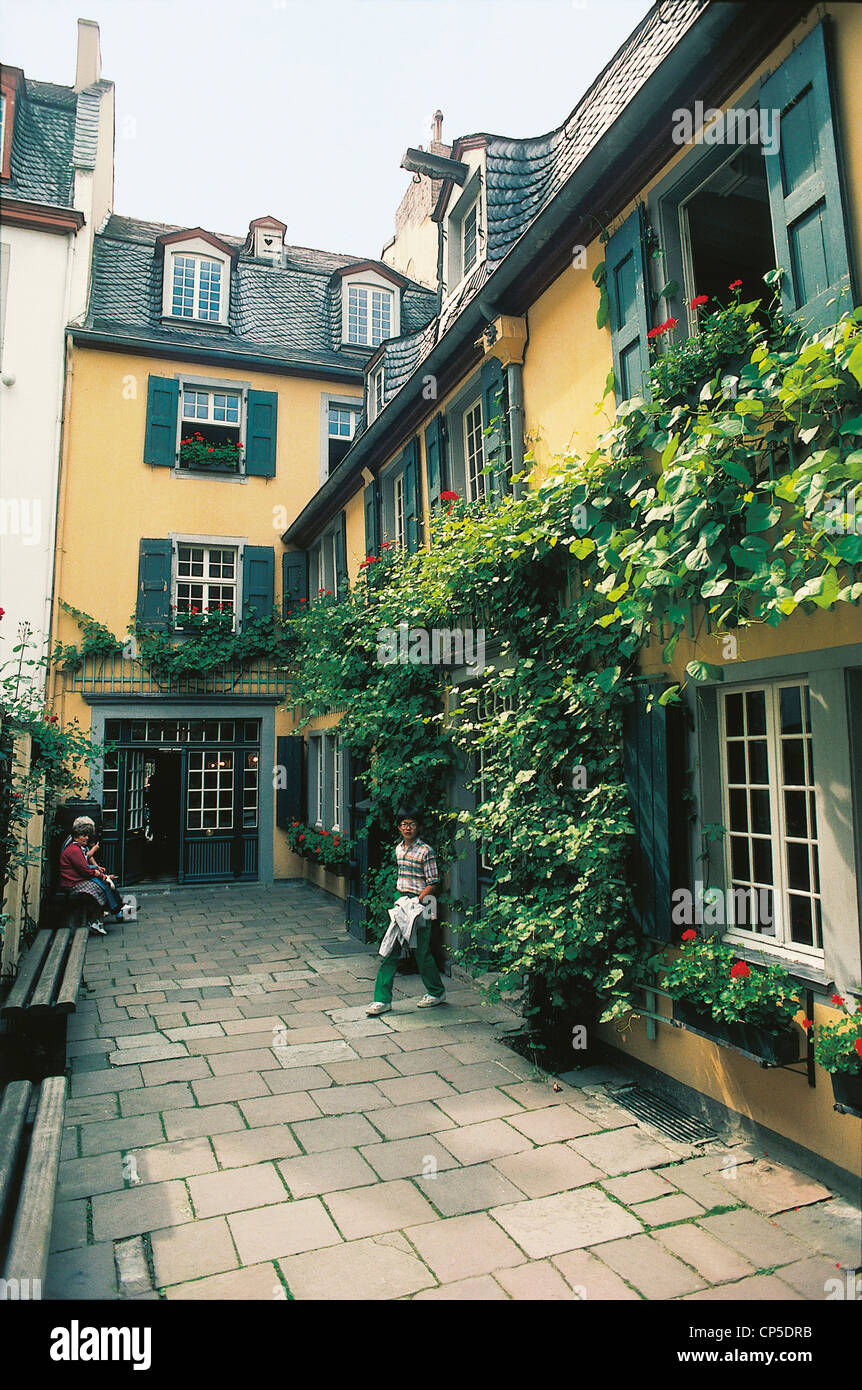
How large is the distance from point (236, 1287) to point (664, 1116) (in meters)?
2.58

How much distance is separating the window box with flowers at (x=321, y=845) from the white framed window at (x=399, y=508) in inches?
150

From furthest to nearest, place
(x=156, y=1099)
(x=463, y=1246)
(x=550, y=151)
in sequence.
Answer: (x=550, y=151)
(x=156, y=1099)
(x=463, y=1246)

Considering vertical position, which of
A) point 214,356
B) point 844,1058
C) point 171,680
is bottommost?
point 844,1058

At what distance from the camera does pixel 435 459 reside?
29.6ft

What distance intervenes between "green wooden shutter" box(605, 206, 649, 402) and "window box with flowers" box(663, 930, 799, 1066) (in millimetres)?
3299

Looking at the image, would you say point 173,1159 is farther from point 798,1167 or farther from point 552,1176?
point 798,1167

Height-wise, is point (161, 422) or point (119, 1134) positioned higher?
point (161, 422)

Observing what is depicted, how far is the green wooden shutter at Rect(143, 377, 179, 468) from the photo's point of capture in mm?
14445

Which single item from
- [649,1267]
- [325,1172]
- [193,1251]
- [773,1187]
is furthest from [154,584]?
[649,1267]

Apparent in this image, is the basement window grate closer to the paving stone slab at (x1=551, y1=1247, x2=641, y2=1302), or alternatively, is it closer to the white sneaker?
the paving stone slab at (x1=551, y1=1247, x2=641, y2=1302)

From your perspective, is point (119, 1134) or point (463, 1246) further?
point (119, 1134)

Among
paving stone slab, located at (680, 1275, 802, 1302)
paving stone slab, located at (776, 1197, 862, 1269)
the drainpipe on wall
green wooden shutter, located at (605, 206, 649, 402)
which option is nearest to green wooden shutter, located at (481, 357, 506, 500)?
the drainpipe on wall

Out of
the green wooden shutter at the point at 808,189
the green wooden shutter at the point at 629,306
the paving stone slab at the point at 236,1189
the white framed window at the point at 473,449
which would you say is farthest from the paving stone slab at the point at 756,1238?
the white framed window at the point at 473,449

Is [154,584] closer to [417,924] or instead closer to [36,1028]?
[417,924]
